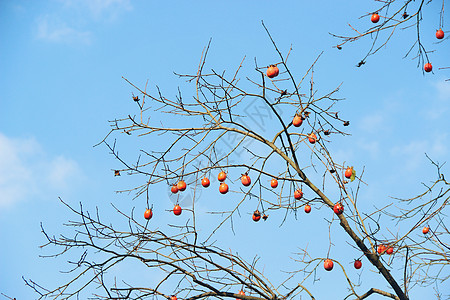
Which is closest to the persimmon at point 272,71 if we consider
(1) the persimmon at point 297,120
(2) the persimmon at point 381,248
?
(1) the persimmon at point 297,120

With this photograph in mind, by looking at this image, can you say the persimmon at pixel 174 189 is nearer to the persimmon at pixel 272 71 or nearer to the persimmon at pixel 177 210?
the persimmon at pixel 177 210

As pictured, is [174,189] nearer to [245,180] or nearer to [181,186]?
[181,186]

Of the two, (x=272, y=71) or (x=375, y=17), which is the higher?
(x=375, y=17)

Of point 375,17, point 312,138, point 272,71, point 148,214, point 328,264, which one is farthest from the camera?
point 375,17

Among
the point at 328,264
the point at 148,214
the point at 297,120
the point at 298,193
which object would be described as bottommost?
the point at 328,264

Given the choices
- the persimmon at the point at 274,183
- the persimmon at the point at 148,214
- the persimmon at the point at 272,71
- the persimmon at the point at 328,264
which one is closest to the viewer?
the persimmon at the point at 272,71

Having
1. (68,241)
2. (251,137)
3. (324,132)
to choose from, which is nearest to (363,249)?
(324,132)

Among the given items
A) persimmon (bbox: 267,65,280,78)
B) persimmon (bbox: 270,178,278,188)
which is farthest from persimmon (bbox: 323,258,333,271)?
persimmon (bbox: 267,65,280,78)

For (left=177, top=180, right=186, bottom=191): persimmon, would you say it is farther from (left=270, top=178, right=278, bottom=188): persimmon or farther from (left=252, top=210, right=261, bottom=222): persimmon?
(left=270, top=178, right=278, bottom=188): persimmon

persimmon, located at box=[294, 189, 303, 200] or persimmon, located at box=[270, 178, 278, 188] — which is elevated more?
persimmon, located at box=[270, 178, 278, 188]

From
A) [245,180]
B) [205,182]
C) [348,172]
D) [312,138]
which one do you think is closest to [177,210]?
[205,182]

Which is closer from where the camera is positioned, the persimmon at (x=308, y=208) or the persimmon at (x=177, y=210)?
the persimmon at (x=177, y=210)

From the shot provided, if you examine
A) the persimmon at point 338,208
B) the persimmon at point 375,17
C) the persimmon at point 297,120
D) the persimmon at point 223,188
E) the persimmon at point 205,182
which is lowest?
the persimmon at point 338,208

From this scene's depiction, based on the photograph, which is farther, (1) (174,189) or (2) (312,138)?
(2) (312,138)
